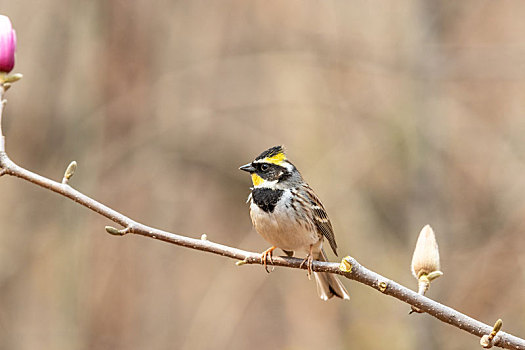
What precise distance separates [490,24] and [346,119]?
2814 mm

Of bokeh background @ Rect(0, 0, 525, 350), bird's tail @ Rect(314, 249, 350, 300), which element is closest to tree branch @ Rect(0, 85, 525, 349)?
bird's tail @ Rect(314, 249, 350, 300)

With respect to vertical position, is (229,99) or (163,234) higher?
(229,99)

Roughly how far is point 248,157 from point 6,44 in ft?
22.3

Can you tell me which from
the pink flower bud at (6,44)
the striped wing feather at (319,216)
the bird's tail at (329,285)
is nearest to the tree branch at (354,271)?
the pink flower bud at (6,44)

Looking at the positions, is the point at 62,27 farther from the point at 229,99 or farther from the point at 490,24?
the point at 490,24

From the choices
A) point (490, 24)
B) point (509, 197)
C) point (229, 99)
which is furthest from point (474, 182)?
point (229, 99)

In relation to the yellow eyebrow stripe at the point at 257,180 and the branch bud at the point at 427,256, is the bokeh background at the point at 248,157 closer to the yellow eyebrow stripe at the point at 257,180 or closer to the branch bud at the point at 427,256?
the yellow eyebrow stripe at the point at 257,180

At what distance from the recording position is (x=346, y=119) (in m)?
9.54

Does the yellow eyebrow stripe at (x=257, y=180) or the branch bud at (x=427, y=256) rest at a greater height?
the branch bud at (x=427, y=256)

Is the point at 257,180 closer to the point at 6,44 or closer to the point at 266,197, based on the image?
the point at 266,197

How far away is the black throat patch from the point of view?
14.2 ft

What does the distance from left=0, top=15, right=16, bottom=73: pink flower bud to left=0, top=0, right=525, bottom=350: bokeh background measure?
5.22 meters

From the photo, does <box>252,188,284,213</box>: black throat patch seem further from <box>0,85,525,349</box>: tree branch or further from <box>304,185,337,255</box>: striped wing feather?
<box>0,85,525,349</box>: tree branch

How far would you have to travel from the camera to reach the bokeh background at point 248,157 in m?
8.22
